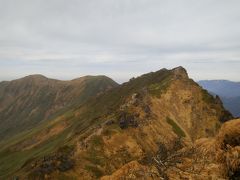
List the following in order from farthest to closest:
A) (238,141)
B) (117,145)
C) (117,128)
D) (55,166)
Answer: (117,128) < (117,145) < (55,166) < (238,141)

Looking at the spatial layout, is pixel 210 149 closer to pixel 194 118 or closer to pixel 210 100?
pixel 194 118

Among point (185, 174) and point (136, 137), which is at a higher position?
point (185, 174)

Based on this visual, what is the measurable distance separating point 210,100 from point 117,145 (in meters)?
57.6

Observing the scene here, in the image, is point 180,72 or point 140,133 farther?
point 180,72

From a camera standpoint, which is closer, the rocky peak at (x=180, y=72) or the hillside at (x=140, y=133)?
the hillside at (x=140, y=133)

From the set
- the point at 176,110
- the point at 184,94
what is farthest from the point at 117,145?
the point at 184,94

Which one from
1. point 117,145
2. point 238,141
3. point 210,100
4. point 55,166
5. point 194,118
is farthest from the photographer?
point 210,100

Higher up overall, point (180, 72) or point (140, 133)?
point (180, 72)

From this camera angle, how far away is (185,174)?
40906mm

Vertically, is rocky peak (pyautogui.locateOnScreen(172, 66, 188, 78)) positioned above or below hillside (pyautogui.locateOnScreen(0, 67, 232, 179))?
above

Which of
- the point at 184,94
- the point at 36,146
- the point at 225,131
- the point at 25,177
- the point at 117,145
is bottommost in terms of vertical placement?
the point at 36,146

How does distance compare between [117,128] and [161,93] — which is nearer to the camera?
[117,128]

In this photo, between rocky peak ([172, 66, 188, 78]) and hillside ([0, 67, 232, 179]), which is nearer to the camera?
hillside ([0, 67, 232, 179])

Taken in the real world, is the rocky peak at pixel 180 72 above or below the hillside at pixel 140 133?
above
